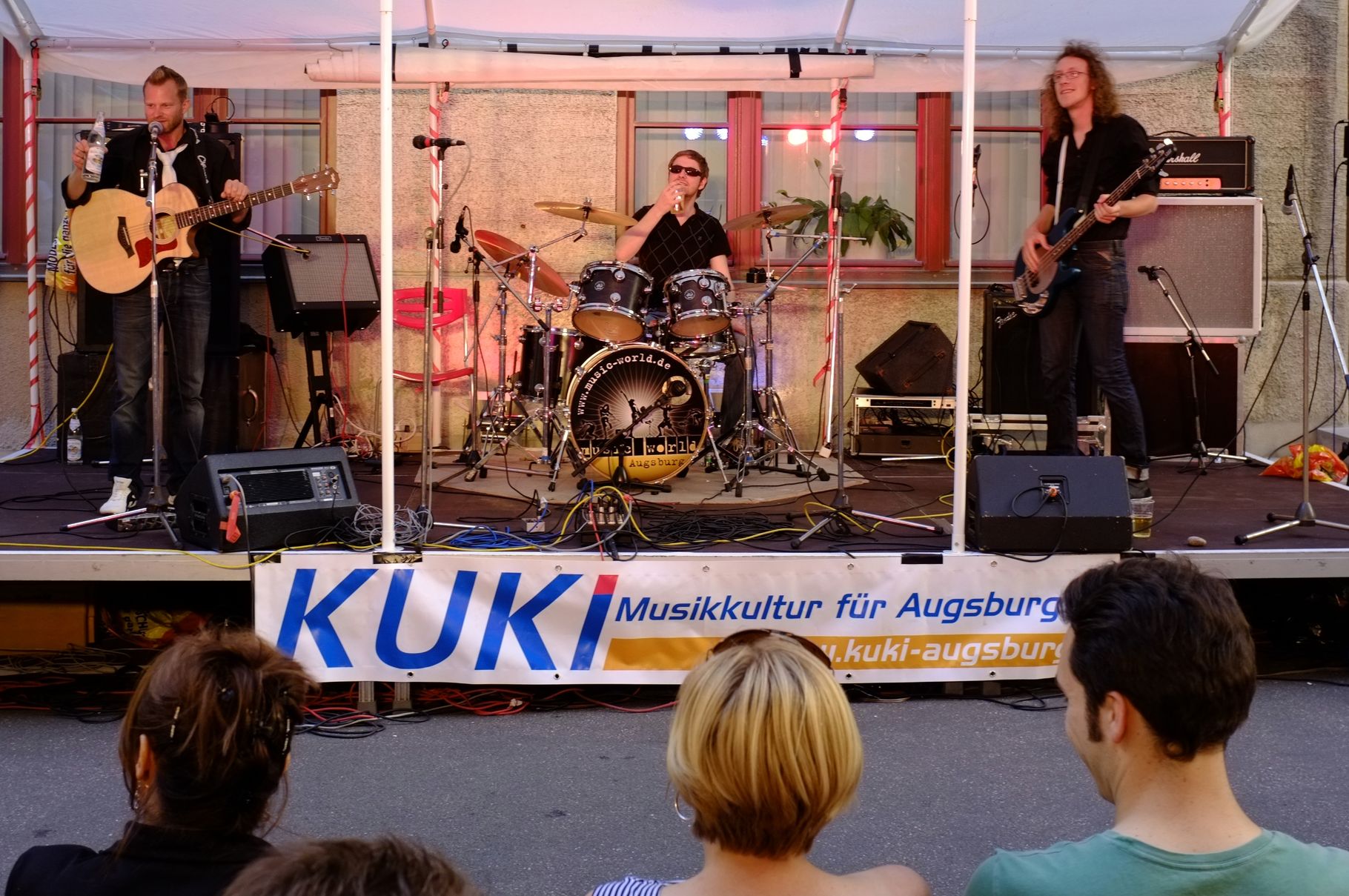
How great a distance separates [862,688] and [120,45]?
576 cm

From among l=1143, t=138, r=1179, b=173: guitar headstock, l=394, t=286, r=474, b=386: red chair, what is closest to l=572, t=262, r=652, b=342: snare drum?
l=394, t=286, r=474, b=386: red chair

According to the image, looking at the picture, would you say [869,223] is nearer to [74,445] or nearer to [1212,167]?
[1212,167]

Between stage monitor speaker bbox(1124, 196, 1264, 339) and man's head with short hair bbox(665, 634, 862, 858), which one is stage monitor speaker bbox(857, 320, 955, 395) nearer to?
stage monitor speaker bbox(1124, 196, 1264, 339)

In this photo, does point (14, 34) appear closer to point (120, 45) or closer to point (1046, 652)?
point (120, 45)

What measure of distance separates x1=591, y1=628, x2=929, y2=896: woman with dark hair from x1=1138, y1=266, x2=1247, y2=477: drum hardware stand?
6440mm

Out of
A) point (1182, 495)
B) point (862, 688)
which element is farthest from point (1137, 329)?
point (862, 688)

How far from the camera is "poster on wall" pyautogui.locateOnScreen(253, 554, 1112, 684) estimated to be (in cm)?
492

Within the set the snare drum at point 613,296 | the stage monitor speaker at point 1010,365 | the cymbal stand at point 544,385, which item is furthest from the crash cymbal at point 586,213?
the stage monitor speaker at point 1010,365

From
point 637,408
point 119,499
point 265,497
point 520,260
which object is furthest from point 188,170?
point 637,408

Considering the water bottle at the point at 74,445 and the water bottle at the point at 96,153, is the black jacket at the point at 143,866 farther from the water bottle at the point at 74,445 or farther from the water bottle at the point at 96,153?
the water bottle at the point at 74,445

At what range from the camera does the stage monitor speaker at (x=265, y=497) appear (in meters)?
4.94

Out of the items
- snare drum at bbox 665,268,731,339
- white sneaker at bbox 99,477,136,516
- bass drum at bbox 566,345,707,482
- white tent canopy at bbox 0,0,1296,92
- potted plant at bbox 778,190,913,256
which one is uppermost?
white tent canopy at bbox 0,0,1296,92

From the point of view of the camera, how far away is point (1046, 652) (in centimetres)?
512

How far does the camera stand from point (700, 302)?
22.4 feet
